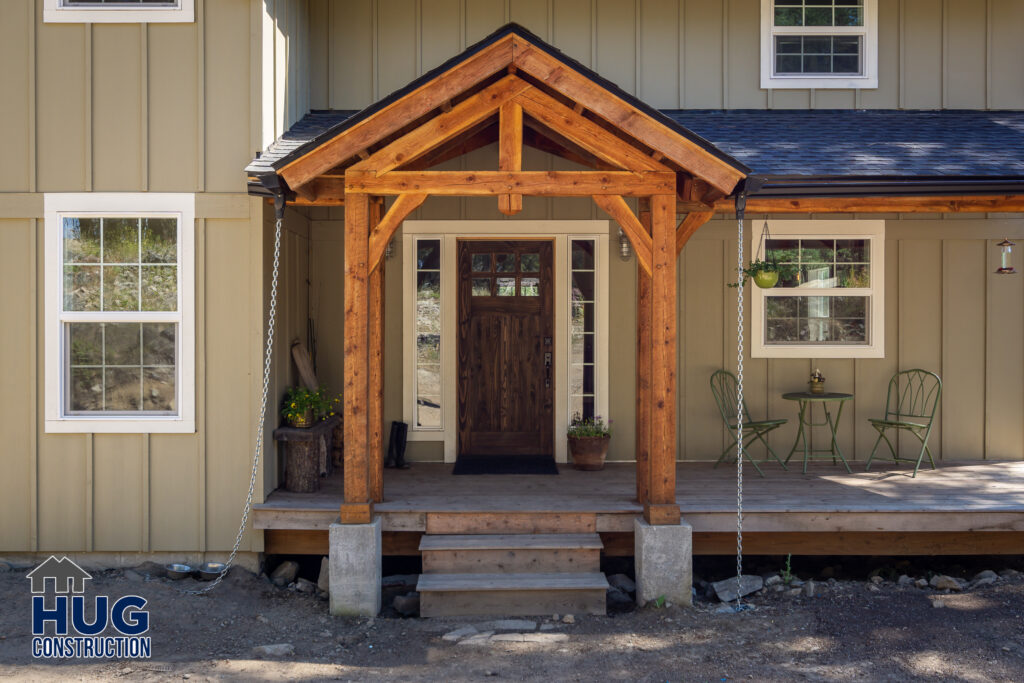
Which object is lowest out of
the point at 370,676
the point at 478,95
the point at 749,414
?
the point at 370,676

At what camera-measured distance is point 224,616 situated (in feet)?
16.0

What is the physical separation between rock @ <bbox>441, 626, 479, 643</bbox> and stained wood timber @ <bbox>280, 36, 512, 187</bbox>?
284cm

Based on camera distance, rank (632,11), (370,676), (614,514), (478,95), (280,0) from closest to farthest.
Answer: (370,676) → (478,95) → (614,514) → (280,0) → (632,11)

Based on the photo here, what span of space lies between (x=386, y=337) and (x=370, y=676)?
141 inches

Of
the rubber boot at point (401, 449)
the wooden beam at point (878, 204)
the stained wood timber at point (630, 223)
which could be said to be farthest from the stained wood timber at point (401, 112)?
the rubber boot at point (401, 449)

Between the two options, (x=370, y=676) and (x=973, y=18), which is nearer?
(x=370, y=676)

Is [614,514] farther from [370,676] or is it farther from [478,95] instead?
[478,95]

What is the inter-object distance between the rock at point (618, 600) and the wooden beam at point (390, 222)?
2.68m

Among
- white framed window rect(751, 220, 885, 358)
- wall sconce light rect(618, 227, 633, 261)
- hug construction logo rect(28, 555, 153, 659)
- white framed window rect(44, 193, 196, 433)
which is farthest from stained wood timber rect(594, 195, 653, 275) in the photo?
hug construction logo rect(28, 555, 153, 659)

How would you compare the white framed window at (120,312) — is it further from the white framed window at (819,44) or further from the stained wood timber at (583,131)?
the white framed window at (819,44)

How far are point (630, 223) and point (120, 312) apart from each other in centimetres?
356

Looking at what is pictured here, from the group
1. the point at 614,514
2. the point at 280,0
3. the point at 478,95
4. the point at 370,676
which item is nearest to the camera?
the point at 370,676

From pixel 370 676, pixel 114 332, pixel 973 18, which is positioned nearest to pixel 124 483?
pixel 114 332

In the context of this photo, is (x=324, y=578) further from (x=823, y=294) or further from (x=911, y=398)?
(x=911, y=398)
